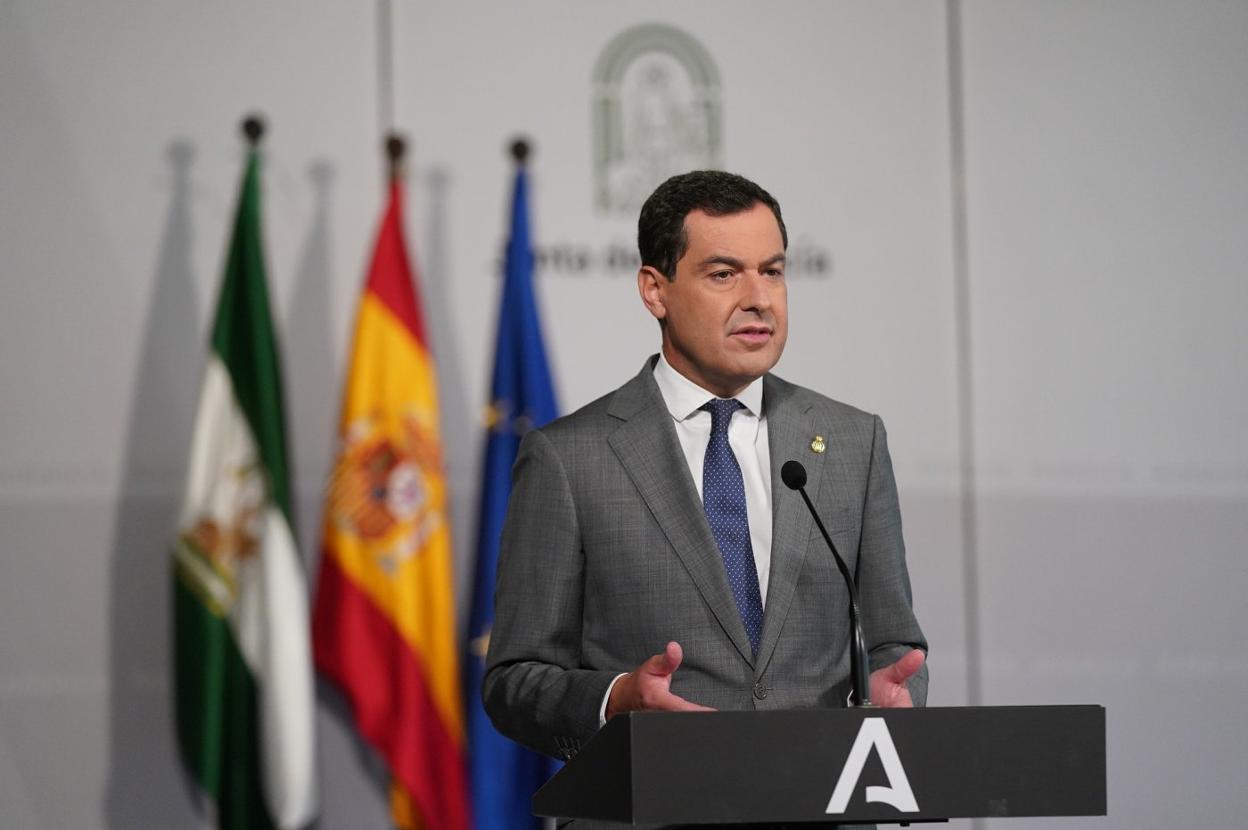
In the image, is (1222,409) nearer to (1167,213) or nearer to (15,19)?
(1167,213)

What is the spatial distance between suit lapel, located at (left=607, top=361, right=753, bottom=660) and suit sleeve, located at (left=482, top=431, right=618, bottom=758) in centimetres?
12

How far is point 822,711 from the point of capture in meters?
1.66

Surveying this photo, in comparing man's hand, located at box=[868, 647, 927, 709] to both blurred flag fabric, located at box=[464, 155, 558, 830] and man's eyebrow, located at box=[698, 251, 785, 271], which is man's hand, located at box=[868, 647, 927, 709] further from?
blurred flag fabric, located at box=[464, 155, 558, 830]

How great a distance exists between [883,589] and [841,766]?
65 cm

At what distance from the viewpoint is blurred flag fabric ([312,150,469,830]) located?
4.33 meters

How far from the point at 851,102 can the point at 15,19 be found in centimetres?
265

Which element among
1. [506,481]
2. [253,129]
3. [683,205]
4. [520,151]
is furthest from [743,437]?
[253,129]

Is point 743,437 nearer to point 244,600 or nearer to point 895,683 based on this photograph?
point 895,683

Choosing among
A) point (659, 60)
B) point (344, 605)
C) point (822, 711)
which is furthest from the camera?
point (659, 60)

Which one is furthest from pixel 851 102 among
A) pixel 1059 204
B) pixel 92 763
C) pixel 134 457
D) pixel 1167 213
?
pixel 92 763

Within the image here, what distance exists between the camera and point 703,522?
221 cm

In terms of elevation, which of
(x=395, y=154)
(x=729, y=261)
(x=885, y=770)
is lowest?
(x=885, y=770)

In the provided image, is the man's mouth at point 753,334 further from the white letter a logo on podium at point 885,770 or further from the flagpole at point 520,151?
the flagpole at point 520,151

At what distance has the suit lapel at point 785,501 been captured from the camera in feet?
7.04
